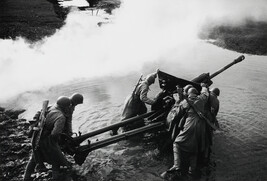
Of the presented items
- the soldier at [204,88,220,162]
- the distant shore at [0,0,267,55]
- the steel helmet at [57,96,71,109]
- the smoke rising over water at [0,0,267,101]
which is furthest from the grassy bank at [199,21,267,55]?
the steel helmet at [57,96,71,109]

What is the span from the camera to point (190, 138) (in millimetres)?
6359

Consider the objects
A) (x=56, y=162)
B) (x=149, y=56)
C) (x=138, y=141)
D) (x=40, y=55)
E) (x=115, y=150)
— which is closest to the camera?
(x=56, y=162)

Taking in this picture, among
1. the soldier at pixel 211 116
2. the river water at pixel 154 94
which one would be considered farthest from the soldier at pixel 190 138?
the river water at pixel 154 94

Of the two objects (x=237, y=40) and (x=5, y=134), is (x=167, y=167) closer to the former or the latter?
(x=5, y=134)

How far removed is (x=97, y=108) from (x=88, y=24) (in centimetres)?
1158

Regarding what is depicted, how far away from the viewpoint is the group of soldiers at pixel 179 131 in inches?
231

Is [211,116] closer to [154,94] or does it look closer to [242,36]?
[154,94]

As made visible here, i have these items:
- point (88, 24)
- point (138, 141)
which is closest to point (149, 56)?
point (88, 24)

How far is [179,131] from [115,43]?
12900 millimetres

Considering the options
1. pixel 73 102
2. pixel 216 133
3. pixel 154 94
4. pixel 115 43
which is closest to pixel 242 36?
pixel 115 43

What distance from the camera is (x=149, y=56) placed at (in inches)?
701

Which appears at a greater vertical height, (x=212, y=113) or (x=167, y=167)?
(x=212, y=113)

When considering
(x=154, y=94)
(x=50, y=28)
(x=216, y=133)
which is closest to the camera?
(x=216, y=133)

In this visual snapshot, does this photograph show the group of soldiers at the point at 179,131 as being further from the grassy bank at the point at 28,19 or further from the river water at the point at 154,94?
the grassy bank at the point at 28,19
